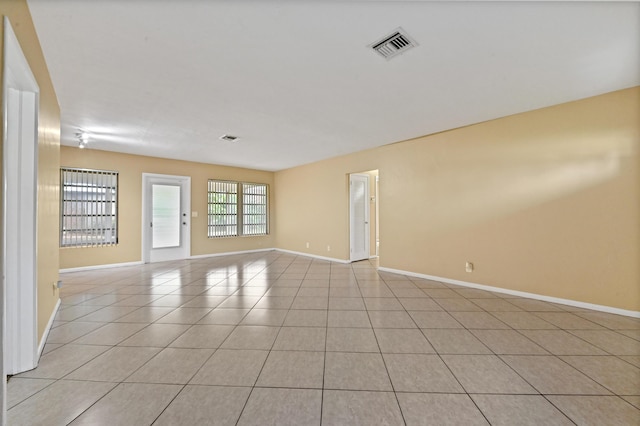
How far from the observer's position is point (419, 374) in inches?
71.3

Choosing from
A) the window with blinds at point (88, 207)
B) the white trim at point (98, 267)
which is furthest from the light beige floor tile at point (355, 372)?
the window with blinds at point (88, 207)

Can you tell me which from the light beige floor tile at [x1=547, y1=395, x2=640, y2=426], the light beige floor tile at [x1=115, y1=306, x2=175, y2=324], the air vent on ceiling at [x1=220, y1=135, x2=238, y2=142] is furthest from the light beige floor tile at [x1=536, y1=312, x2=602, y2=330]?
the air vent on ceiling at [x1=220, y1=135, x2=238, y2=142]

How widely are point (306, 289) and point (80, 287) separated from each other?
12.0ft

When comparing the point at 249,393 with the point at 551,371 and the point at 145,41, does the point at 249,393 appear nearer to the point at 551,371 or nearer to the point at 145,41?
the point at 551,371

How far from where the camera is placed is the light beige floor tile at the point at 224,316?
269 centimetres

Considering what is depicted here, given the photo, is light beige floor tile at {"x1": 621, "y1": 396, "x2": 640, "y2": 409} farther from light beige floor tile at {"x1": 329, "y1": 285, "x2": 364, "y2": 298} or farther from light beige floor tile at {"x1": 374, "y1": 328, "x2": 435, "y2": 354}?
light beige floor tile at {"x1": 329, "y1": 285, "x2": 364, "y2": 298}

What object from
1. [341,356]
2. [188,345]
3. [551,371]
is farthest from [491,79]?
[188,345]

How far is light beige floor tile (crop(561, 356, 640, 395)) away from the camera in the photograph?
1.67 m

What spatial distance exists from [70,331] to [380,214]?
4.81 m

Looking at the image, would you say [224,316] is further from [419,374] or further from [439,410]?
[439,410]

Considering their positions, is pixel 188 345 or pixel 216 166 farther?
pixel 216 166

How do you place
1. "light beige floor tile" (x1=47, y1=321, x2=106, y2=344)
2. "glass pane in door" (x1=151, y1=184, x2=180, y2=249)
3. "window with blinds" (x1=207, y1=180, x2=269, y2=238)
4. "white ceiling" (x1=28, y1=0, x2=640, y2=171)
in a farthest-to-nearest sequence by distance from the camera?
"window with blinds" (x1=207, y1=180, x2=269, y2=238) → "glass pane in door" (x1=151, y1=184, x2=180, y2=249) → "light beige floor tile" (x1=47, y1=321, x2=106, y2=344) → "white ceiling" (x1=28, y1=0, x2=640, y2=171)

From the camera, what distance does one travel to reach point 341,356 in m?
2.04

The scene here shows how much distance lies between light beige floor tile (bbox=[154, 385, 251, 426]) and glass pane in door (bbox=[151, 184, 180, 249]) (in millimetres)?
5383
